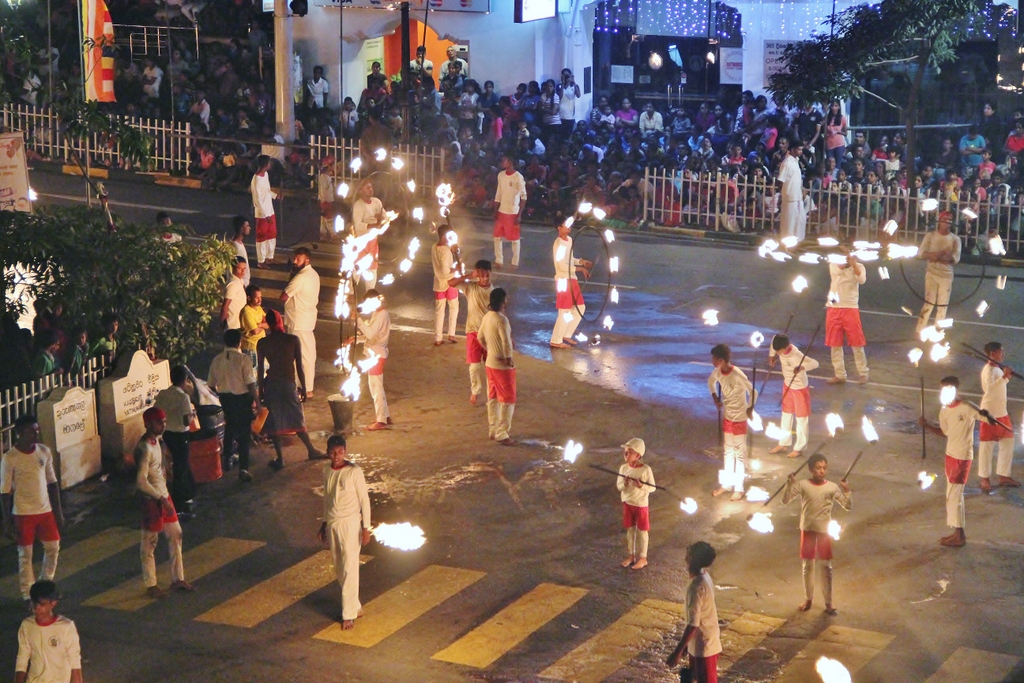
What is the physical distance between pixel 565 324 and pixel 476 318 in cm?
282

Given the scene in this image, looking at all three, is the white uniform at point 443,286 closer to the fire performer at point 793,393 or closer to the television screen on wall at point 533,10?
the fire performer at point 793,393

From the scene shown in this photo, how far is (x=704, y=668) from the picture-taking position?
10.2 m

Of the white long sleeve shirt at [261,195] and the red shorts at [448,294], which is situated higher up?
the white long sleeve shirt at [261,195]

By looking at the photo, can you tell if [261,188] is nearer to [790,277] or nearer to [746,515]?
[790,277]

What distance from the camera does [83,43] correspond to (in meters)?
20.2

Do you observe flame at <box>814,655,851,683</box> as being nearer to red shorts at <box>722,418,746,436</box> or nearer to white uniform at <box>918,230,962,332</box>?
red shorts at <box>722,418,746,436</box>

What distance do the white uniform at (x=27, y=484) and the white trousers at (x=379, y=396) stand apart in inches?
187

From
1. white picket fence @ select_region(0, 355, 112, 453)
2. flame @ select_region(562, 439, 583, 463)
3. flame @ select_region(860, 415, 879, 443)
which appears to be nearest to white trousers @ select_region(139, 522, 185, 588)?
white picket fence @ select_region(0, 355, 112, 453)

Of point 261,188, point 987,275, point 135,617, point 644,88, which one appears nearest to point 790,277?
point 987,275

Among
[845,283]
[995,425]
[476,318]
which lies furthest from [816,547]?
[845,283]

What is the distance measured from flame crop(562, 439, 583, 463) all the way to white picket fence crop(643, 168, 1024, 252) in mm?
10994

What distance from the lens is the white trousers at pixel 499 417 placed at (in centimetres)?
1599

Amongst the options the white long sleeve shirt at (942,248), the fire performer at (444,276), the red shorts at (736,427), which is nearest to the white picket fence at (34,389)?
the fire performer at (444,276)

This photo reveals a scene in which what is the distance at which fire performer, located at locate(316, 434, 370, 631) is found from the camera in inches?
466
